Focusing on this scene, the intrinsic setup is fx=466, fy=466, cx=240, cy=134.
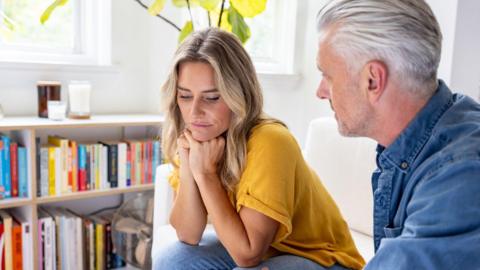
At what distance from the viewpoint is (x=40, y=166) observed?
2.03 metres

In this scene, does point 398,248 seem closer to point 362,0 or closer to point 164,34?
point 362,0

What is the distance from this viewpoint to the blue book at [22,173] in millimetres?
1971

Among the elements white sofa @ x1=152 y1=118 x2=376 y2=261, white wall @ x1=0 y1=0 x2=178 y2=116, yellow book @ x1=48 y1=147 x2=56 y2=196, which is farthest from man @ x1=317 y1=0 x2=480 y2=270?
white wall @ x1=0 y1=0 x2=178 y2=116

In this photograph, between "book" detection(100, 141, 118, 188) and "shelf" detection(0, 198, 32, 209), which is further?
"book" detection(100, 141, 118, 188)

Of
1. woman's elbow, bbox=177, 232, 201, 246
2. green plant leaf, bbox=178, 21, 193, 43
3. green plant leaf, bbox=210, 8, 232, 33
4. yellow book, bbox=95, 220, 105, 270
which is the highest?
green plant leaf, bbox=210, 8, 232, 33

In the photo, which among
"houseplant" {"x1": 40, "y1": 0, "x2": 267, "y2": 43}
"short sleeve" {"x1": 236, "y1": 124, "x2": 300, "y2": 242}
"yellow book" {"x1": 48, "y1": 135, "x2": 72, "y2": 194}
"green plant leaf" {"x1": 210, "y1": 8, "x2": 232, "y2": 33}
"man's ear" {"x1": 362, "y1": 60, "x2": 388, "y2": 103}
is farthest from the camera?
"yellow book" {"x1": 48, "y1": 135, "x2": 72, "y2": 194}

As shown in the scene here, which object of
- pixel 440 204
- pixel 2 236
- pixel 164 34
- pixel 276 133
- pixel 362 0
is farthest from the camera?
pixel 164 34

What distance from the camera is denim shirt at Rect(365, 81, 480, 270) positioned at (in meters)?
0.69

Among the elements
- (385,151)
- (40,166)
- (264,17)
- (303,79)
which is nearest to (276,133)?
(385,151)

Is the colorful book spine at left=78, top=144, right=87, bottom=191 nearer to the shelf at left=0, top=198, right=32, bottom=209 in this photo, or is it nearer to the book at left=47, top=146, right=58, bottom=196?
the book at left=47, top=146, right=58, bottom=196

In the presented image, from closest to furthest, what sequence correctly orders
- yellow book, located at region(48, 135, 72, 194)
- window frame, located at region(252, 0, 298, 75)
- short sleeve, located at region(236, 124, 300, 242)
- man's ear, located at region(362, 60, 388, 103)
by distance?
1. man's ear, located at region(362, 60, 388, 103)
2. short sleeve, located at region(236, 124, 300, 242)
3. yellow book, located at region(48, 135, 72, 194)
4. window frame, located at region(252, 0, 298, 75)

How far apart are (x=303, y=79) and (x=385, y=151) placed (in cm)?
180

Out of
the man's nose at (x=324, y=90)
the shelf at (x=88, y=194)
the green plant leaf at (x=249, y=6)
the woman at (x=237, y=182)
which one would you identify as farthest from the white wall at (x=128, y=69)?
the man's nose at (x=324, y=90)

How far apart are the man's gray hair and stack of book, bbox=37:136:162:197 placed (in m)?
1.61
